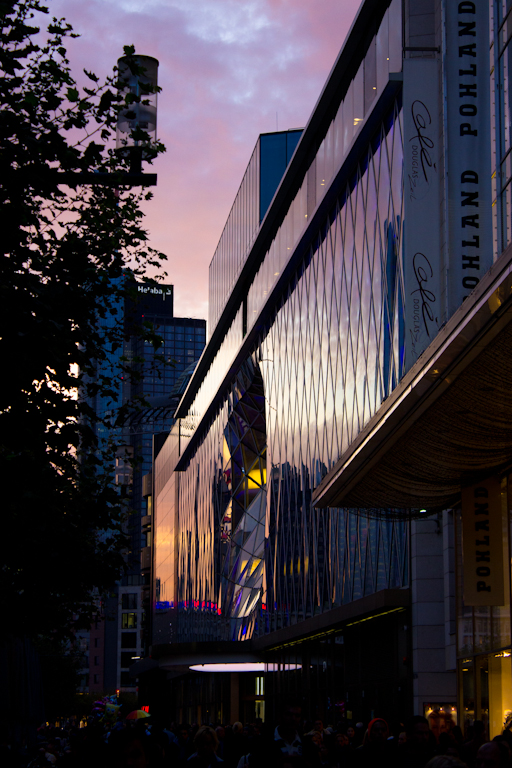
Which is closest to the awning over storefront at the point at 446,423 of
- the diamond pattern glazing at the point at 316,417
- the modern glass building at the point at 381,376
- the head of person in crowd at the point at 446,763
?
the modern glass building at the point at 381,376

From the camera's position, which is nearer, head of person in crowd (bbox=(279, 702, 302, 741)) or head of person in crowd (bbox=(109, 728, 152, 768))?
head of person in crowd (bbox=(109, 728, 152, 768))

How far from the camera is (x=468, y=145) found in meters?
19.9

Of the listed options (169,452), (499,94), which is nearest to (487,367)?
(499,94)

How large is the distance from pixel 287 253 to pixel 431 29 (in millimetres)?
16214

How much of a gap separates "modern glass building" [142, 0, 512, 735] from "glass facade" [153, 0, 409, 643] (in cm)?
13

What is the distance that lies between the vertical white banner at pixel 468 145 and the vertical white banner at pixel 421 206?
4.95 ft

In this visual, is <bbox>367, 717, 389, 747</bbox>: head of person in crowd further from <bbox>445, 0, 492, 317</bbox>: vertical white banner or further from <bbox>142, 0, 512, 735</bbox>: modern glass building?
<bbox>445, 0, 492, 317</bbox>: vertical white banner

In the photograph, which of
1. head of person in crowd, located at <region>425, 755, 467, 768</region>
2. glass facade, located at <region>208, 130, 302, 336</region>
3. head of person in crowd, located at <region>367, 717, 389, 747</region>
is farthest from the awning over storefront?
glass facade, located at <region>208, 130, 302, 336</region>

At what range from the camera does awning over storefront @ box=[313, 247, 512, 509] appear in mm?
10633

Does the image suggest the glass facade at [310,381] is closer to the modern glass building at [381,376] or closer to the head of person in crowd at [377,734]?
the modern glass building at [381,376]

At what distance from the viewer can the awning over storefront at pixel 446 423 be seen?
34.9 feet
